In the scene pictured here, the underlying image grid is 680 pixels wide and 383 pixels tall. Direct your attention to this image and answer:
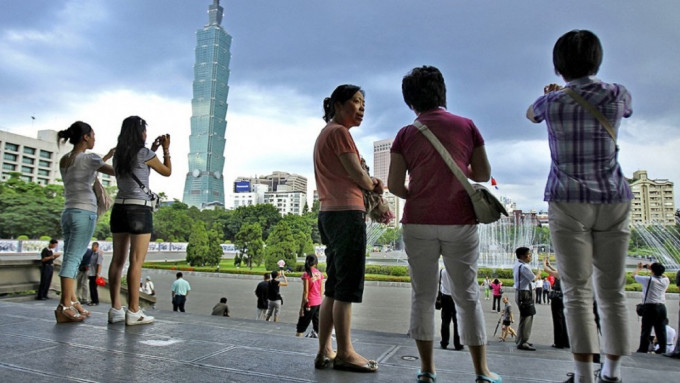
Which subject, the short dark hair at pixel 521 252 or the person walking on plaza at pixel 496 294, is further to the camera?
the person walking on plaza at pixel 496 294

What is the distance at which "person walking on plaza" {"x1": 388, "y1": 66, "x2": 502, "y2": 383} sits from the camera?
6.52 feet

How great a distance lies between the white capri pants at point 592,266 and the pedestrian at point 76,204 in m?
3.62

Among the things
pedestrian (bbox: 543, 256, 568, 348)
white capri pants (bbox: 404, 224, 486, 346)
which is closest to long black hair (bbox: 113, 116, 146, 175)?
white capri pants (bbox: 404, 224, 486, 346)

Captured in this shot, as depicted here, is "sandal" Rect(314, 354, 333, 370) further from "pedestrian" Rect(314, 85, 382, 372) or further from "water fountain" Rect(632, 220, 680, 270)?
"water fountain" Rect(632, 220, 680, 270)

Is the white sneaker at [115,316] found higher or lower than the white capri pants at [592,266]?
lower

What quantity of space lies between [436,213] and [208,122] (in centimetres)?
14869

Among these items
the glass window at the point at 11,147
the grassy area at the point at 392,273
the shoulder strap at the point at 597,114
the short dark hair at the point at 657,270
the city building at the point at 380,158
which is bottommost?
the grassy area at the point at 392,273

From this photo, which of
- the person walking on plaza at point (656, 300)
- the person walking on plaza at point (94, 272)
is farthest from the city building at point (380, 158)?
the person walking on plaza at point (656, 300)

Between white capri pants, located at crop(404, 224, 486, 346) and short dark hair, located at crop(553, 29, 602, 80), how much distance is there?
0.94 metres

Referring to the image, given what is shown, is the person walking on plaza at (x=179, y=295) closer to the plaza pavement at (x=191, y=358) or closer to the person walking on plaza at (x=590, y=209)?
the plaza pavement at (x=191, y=358)

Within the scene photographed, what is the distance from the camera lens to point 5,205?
42.9m

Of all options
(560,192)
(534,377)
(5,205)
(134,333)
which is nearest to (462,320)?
(534,377)

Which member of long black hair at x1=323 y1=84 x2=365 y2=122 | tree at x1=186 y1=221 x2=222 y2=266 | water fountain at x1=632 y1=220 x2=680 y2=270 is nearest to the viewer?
long black hair at x1=323 y1=84 x2=365 y2=122

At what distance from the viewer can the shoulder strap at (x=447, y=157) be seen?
200cm
